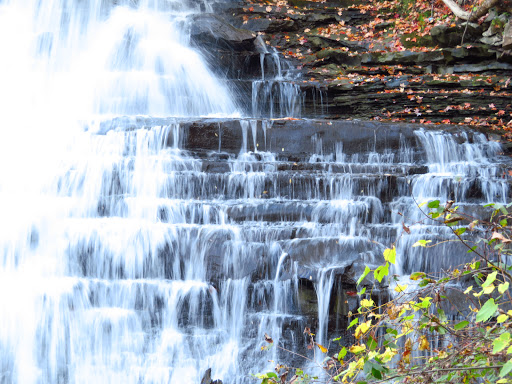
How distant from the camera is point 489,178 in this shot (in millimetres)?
6504

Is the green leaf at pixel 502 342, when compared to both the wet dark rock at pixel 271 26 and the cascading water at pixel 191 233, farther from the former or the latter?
the wet dark rock at pixel 271 26

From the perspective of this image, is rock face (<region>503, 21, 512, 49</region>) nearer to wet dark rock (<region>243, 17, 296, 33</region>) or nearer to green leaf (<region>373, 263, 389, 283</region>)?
wet dark rock (<region>243, 17, 296, 33</region>)

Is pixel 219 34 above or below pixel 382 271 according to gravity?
above

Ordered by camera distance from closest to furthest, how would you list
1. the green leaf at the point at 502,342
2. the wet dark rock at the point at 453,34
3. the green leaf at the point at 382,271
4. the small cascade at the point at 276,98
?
the green leaf at the point at 502,342
the green leaf at the point at 382,271
the small cascade at the point at 276,98
the wet dark rock at the point at 453,34

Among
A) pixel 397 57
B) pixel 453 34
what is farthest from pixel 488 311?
pixel 453 34

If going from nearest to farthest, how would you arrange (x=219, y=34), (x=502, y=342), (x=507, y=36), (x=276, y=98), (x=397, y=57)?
(x=502, y=342), (x=507, y=36), (x=276, y=98), (x=397, y=57), (x=219, y=34)

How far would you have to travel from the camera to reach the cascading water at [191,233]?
5.26 metres

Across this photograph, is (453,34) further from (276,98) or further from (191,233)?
(191,233)

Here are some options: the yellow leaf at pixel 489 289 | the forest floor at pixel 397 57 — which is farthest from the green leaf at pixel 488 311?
the forest floor at pixel 397 57

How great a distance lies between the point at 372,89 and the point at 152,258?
6192mm

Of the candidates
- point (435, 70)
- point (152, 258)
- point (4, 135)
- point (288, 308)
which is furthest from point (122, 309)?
point (435, 70)

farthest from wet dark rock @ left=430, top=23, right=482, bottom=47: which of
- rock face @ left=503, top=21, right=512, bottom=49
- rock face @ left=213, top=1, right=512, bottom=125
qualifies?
rock face @ left=503, top=21, right=512, bottom=49

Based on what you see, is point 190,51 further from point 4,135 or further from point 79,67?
point 4,135

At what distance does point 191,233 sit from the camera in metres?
5.68
